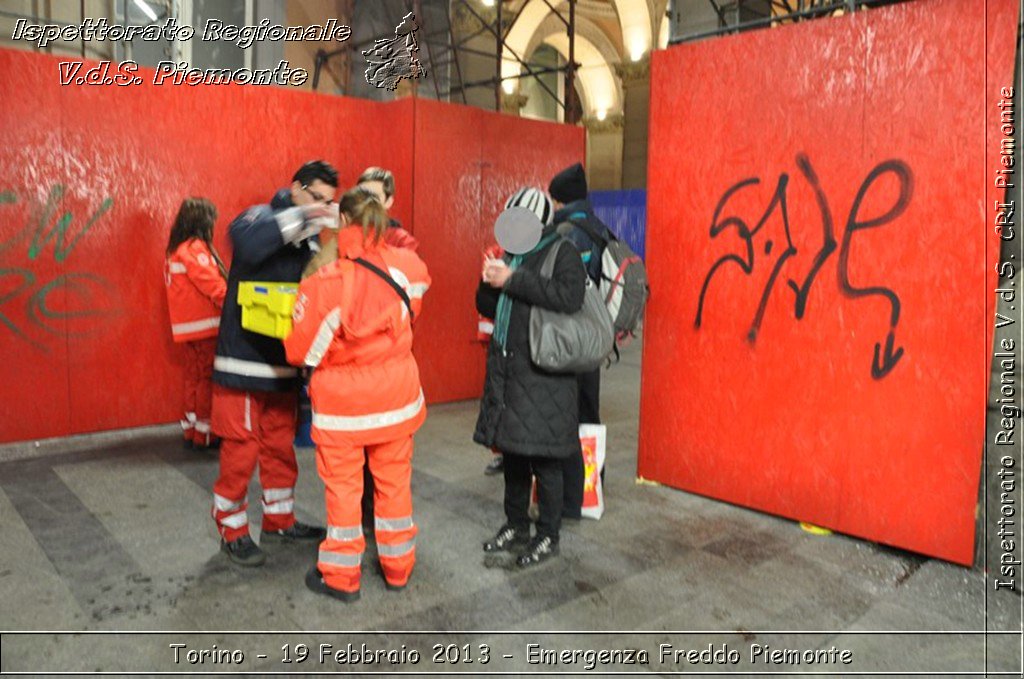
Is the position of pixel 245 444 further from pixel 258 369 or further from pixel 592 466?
pixel 592 466

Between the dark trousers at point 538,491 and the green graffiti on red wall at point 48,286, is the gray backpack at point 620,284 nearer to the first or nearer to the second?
the dark trousers at point 538,491

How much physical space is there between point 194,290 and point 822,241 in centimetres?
386

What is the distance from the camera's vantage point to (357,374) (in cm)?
314

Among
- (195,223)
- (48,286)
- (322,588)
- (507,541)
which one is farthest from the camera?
(48,286)

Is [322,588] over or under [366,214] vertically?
under

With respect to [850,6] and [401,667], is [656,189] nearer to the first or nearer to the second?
[850,6]

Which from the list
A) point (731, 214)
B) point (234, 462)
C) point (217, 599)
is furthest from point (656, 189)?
point (217, 599)

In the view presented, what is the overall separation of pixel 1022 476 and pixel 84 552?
4264mm

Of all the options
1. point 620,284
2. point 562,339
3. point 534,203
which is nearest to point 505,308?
point 562,339

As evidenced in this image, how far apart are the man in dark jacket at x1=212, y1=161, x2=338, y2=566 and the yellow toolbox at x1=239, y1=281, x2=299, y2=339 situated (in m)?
0.09

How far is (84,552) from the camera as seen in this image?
12.5 feet

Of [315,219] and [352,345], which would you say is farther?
[315,219]

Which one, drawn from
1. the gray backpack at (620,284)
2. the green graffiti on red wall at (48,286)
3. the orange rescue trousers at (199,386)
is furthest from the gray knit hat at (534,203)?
the green graffiti on red wall at (48,286)

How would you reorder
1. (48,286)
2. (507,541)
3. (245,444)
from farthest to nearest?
1. (48,286)
2. (507,541)
3. (245,444)
